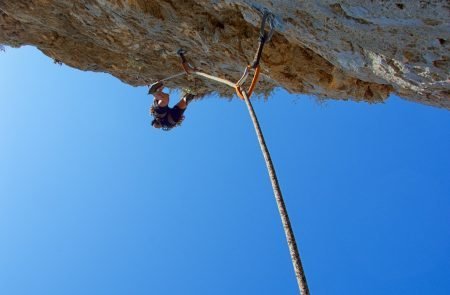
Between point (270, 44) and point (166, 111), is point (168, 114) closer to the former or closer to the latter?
point (166, 111)


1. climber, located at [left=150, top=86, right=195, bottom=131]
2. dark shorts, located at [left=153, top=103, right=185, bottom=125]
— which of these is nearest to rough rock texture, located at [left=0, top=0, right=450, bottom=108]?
climber, located at [left=150, top=86, right=195, bottom=131]

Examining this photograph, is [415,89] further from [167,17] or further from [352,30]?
[167,17]

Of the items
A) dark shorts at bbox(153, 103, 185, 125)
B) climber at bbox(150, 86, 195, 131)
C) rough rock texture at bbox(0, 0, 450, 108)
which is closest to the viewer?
rough rock texture at bbox(0, 0, 450, 108)

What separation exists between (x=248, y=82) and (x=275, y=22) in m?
3.83

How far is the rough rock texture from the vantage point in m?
4.16

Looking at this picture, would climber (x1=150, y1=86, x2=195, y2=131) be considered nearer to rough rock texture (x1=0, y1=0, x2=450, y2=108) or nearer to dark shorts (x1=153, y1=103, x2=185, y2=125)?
dark shorts (x1=153, y1=103, x2=185, y2=125)

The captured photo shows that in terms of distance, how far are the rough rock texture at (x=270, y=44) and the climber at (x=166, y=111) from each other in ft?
1.71

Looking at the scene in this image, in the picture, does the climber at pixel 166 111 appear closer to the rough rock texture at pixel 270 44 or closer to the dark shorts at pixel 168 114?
the dark shorts at pixel 168 114

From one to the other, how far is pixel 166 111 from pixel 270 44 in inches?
156

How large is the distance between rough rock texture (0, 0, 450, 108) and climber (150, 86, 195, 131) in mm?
520

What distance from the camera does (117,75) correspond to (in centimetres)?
880

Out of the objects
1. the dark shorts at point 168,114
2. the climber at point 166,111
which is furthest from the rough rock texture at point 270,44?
the dark shorts at point 168,114

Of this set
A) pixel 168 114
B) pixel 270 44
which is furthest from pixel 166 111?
pixel 270 44

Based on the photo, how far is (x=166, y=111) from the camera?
32.0 feet
